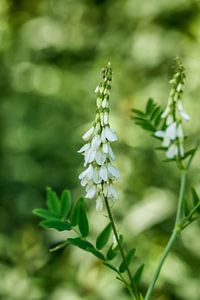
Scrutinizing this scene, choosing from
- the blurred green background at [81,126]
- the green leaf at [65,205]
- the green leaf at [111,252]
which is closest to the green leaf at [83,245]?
the green leaf at [111,252]

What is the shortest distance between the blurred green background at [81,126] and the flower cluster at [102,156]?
1.35 meters

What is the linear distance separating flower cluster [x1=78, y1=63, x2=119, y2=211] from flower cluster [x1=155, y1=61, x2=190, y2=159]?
0.07 m

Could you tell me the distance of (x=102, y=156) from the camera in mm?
872

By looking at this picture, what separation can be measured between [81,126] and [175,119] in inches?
71.2

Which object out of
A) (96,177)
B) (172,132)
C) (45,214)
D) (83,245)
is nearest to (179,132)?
(172,132)

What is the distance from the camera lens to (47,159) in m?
2.75

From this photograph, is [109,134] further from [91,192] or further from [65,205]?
[65,205]

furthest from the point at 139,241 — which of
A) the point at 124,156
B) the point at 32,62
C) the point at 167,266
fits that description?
the point at 32,62

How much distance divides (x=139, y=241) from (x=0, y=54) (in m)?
1.13

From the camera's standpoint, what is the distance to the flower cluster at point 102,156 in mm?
861

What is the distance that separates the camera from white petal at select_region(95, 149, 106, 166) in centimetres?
86

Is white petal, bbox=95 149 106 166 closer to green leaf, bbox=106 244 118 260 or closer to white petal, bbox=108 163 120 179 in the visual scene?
white petal, bbox=108 163 120 179

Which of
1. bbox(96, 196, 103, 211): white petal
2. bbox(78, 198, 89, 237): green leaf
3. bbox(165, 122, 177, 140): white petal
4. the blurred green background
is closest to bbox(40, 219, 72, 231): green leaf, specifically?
bbox(78, 198, 89, 237): green leaf

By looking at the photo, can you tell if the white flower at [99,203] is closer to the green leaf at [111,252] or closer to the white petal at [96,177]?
the white petal at [96,177]
